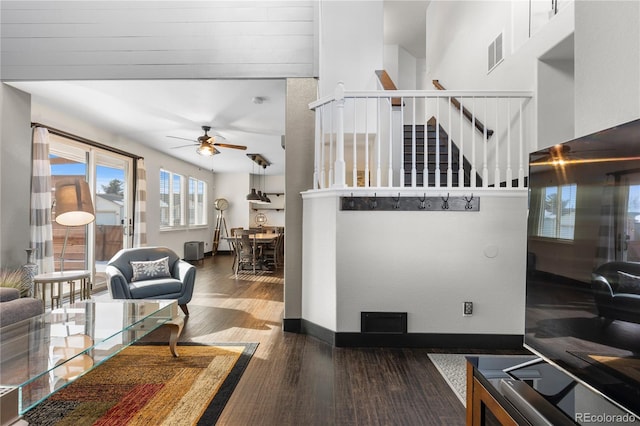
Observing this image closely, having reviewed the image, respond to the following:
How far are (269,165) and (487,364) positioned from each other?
8794 mm

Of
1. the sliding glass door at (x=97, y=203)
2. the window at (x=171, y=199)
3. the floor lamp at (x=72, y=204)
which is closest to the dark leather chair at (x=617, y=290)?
the floor lamp at (x=72, y=204)

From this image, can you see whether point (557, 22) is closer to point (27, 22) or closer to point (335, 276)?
point (335, 276)

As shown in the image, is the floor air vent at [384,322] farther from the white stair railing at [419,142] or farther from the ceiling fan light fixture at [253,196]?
the ceiling fan light fixture at [253,196]

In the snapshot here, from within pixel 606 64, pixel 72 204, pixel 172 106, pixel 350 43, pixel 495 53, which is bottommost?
pixel 72 204

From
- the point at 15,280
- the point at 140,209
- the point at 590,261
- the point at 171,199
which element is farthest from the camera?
the point at 171,199

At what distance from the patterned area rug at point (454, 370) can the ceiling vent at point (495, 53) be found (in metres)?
3.42

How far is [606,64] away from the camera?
133cm

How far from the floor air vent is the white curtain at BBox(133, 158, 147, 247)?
508 cm

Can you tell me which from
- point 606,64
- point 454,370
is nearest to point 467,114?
point 454,370

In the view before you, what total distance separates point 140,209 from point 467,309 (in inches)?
235

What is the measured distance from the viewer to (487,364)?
142 centimetres

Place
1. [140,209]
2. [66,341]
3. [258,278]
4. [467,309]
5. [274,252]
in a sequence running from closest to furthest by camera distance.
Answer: [66,341], [467,309], [140,209], [258,278], [274,252]

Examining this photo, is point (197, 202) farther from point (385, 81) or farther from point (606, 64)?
point (606, 64)

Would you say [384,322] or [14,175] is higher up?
[14,175]
